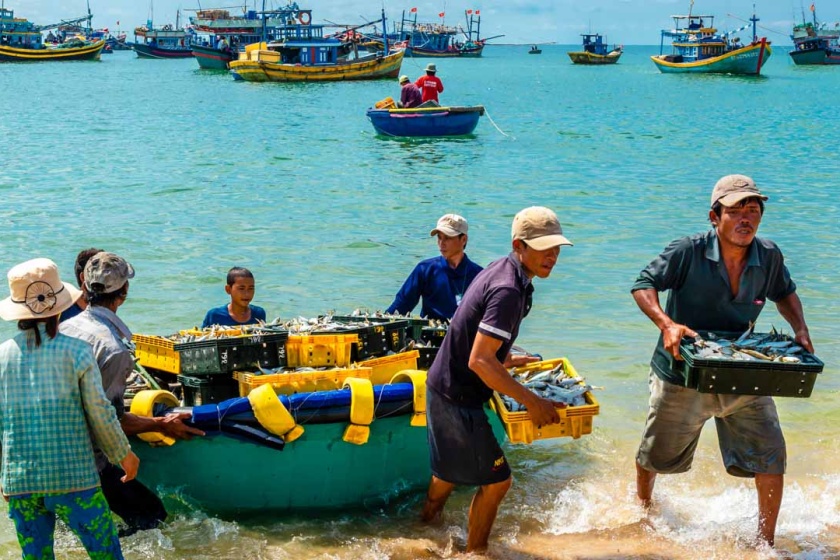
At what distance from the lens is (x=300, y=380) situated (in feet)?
19.6

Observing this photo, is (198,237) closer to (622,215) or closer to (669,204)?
(622,215)

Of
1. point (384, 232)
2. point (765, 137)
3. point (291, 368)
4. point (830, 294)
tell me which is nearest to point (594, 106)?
point (765, 137)

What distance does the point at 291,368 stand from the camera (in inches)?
244

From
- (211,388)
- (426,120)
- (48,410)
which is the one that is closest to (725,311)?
(211,388)

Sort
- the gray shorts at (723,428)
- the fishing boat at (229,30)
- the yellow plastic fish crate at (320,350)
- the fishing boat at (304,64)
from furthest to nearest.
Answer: the fishing boat at (229,30) → the fishing boat at (304,64) → the yellow plastic fish crate at (320,350) → the gray shorts at (723,428)

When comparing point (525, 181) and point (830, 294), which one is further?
point (525, 181)

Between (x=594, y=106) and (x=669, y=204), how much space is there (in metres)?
35.3

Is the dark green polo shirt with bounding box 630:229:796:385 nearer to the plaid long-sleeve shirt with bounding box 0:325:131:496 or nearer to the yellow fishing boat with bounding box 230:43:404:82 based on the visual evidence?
the plaid long-sleeve shirt with bounding box 0:325:131:496

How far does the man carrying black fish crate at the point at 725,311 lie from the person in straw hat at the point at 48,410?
2783 millimetres

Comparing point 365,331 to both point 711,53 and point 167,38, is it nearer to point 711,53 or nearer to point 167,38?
point 711,53

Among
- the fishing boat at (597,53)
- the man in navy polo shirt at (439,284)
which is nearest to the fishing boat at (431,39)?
the fishing boat at (597,53)

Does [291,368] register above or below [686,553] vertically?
above

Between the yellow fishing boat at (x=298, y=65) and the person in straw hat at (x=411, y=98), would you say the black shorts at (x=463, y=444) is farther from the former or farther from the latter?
the yellow fishing boat at (x=298, y=65)

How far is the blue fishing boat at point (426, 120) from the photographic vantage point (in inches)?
1138
